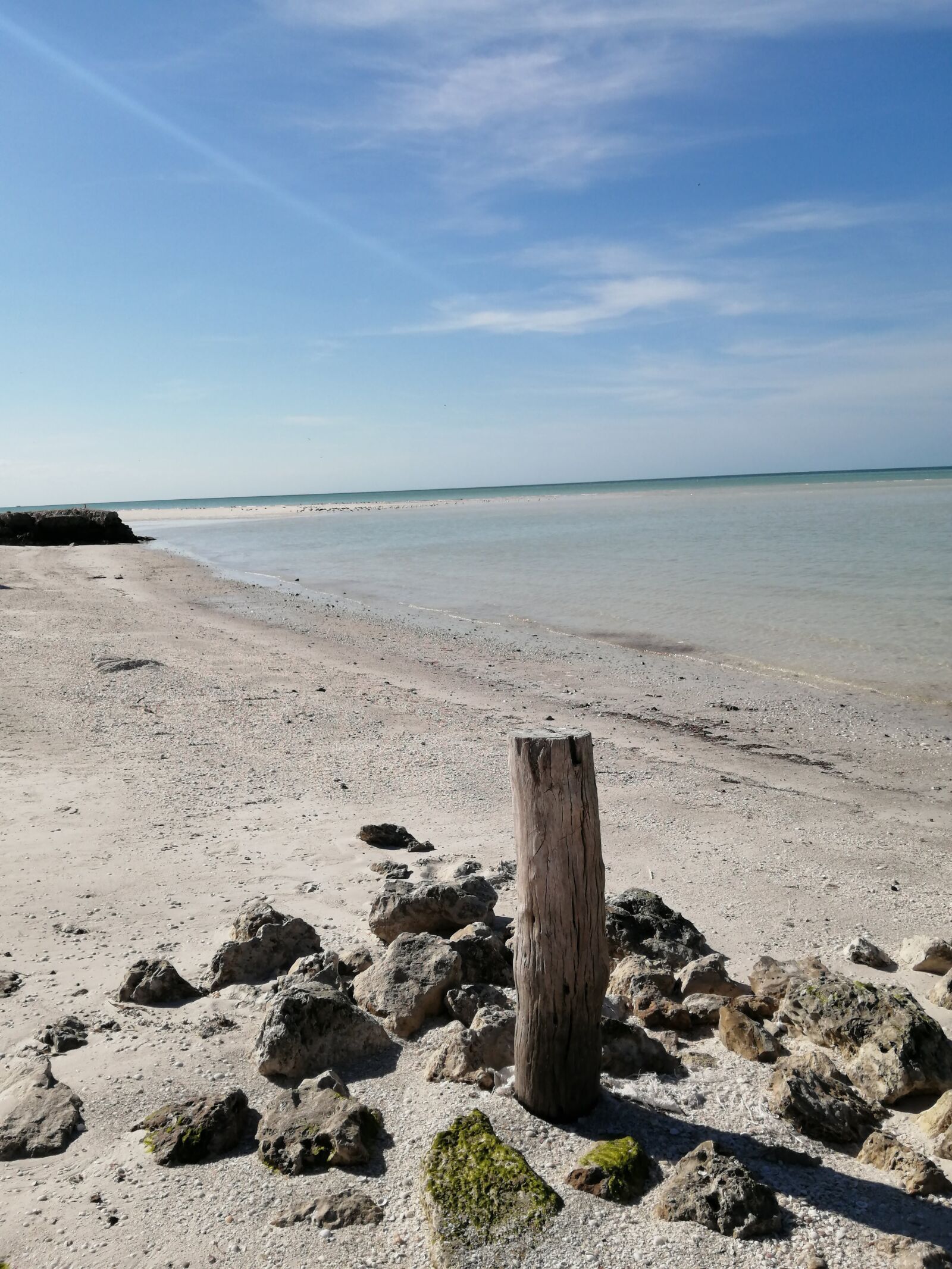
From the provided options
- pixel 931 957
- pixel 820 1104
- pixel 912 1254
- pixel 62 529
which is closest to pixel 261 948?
pixel 820 1104

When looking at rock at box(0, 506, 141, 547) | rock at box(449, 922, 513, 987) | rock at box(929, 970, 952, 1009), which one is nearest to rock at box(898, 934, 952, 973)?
rock at box(929, 970, 952, 1009)

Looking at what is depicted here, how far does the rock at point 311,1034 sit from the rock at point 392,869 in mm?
1902

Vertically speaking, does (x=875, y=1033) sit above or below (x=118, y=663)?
below

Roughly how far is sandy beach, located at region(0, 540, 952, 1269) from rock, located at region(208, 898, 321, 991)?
5.6 inches

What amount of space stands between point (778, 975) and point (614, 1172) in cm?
193

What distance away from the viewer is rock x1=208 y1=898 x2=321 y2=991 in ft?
16.8

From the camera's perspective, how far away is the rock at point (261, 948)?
5113 millimetres

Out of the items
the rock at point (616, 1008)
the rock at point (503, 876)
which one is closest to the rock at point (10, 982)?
the rock at point (503, 876)

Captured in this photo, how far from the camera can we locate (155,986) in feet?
15.9

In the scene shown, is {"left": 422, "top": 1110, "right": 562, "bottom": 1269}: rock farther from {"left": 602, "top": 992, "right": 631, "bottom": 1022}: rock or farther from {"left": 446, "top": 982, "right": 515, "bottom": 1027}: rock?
{"left": 602, "top": 992, "right": 631, "bottom": 1022}: rock

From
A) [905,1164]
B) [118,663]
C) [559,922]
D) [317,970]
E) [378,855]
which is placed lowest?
[905,1164]

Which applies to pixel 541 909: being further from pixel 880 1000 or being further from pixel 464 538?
pixel 464 538

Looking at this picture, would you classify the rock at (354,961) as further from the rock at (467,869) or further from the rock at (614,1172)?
the rock at (614,1172)

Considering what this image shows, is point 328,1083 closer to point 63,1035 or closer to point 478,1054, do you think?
point 478,1054
